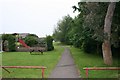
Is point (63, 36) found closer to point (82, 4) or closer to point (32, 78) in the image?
point (82, 4)

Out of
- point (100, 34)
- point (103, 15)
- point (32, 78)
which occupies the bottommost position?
point (32, 78)

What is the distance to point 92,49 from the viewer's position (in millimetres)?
39812

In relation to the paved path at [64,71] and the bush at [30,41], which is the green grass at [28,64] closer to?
the paved path at [64,71]

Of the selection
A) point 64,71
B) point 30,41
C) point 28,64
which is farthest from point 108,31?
point 30,41

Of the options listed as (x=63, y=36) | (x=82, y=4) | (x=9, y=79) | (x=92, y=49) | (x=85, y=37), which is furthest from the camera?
(x=63, y=36)

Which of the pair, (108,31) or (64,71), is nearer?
(64,71)

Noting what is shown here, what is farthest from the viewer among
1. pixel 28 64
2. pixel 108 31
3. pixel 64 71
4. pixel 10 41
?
pixel 10 41

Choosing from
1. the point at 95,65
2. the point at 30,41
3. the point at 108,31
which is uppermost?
the point at 108,31

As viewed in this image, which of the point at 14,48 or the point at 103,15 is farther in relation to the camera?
the point at 14,48

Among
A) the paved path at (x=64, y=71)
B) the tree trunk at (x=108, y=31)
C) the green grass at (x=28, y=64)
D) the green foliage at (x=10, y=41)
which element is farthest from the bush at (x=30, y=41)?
the paved path at (x=64, y=71)

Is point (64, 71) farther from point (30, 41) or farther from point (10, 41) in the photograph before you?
point (30, 41)

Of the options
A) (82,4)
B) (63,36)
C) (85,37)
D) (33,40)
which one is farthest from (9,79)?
(63,36)

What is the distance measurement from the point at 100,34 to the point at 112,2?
2.61 m

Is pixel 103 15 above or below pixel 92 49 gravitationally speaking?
above
